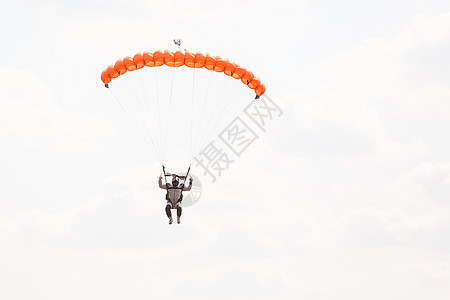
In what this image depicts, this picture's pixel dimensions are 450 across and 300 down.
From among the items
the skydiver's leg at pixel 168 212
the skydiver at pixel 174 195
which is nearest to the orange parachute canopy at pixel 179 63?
the skydiver at pixel 174 195

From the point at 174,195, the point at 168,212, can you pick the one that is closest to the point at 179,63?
the point at 174,195

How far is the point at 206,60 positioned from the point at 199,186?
633 centimetres

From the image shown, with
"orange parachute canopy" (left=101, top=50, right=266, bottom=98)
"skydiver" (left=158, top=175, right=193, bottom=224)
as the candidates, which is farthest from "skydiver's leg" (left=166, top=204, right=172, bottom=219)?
"orange parachute canopy" (left=101, top=50, right=266, bottom=98)

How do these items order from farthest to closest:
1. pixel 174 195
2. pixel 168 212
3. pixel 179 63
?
pixel 179 63
pixel 168 212
pixel 174 195

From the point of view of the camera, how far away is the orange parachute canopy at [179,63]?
44.5 metres

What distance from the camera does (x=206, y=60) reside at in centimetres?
4462

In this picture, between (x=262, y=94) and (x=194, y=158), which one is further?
(x=262, y=94)

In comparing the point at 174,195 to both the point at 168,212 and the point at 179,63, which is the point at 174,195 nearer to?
the point at 168,212

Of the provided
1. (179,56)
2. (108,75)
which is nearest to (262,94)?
(179,56)

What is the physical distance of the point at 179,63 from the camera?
146 feet

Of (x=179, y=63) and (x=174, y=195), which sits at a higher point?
(x=179, y=63)

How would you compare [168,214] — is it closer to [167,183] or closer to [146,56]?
[167,183]

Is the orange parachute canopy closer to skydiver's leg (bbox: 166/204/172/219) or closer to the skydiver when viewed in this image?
the skydiver

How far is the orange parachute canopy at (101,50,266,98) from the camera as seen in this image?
44.5m
